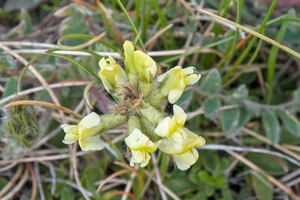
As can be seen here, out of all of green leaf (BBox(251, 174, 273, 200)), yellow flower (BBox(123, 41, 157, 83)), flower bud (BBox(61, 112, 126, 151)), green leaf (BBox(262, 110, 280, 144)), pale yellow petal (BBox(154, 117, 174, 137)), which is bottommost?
green leaf (BBox(251, 174, 273, 200))

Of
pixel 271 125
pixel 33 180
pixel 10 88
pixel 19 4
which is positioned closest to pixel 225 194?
pixel 271 125

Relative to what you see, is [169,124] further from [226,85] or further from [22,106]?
[226,85]

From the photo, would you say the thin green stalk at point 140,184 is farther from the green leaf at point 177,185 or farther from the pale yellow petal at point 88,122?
the pale yellow petal at point 88,122

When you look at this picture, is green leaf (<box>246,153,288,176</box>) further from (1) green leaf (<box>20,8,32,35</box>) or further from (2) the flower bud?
(1) green leaf (<box>20,8,32,35</box>)

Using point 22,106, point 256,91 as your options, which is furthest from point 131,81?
point 256,91

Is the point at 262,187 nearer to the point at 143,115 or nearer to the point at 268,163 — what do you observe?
the point at 268,163

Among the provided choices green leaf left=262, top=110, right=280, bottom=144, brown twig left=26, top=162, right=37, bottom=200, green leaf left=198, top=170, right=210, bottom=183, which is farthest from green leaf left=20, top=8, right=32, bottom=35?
green leaf left=262, top=110, right=280, bottom=144
